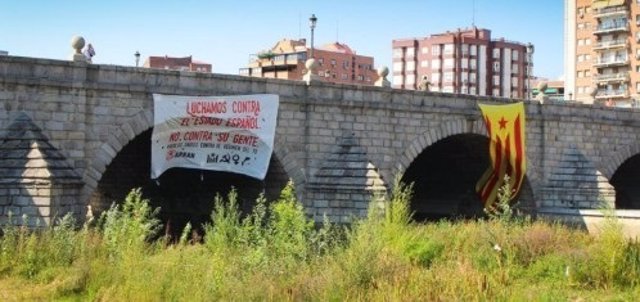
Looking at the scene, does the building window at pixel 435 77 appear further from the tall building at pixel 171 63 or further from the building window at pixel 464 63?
the tall building at pixel 171 63

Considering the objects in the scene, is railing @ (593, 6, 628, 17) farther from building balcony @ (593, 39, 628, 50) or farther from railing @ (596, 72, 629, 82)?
railing @ (596, 72, 629, 82)

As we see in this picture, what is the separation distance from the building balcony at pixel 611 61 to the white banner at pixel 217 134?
177ft

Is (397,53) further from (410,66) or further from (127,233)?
(127,233)

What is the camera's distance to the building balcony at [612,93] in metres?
69.4

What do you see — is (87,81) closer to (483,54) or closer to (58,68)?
(58,68)

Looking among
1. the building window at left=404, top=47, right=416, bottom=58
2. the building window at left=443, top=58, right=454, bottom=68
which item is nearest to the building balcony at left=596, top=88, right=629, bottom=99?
the building window at left=443, top=58, right=454, bottom=68

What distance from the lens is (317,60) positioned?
288 ft

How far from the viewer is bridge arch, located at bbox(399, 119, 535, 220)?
2850 cm

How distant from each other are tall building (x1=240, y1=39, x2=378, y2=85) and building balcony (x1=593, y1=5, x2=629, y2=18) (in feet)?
87.3

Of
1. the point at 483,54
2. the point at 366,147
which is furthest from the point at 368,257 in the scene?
the point at 483,54

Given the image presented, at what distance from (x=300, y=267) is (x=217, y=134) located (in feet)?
35.4

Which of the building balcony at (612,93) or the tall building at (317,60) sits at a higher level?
the tall building at (317,60)

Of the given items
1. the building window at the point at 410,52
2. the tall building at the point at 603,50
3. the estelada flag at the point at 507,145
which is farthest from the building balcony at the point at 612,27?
the estelada flag at the point at 507,145

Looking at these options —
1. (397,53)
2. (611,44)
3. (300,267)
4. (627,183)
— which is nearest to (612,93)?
(611,44)
